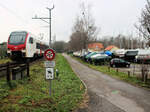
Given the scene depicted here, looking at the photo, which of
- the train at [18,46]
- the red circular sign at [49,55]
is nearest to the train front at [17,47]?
the train at [18,46]

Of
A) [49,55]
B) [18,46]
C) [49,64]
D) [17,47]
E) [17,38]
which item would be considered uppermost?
[17,38]

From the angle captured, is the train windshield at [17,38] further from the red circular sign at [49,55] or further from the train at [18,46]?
the red circular sign at [49,55]

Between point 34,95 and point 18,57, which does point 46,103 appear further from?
point 18,57

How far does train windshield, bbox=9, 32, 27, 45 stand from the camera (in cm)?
1247

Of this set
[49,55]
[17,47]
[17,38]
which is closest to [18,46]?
[17,47]

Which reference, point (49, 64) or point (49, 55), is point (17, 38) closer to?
point (49, 55)

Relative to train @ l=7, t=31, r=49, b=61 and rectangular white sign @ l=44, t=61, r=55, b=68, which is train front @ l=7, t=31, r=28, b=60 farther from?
rectangular white sign @ l=44, t=61, r=55, b=68

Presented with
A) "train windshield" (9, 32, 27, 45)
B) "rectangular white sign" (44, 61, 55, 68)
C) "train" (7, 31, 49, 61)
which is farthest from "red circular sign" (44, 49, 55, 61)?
"train windshield" (9, 32, 27, 45)

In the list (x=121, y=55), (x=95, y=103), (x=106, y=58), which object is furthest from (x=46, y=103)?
(x=121, y=55)

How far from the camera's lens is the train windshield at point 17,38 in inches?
491

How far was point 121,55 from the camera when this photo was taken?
29812mm

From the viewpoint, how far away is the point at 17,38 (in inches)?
499

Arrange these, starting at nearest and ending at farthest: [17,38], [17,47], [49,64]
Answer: [49,64] < [17,47] < [17,38]

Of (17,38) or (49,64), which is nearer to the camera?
(49,64)
